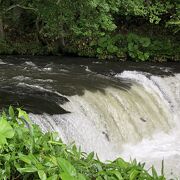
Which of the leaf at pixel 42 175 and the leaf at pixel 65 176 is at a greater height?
Answer: the leaf at pixel 65 176

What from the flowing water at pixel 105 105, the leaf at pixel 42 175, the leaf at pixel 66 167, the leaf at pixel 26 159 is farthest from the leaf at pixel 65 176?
the flowing water at pixel 105 105

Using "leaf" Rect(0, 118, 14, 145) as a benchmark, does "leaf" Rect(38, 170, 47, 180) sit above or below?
below

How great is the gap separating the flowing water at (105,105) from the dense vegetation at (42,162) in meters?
3.57

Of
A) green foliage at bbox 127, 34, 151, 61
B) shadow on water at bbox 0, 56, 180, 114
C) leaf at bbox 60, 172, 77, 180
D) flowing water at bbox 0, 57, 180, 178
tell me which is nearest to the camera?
leaf at bbox 60, 172, 77, 180

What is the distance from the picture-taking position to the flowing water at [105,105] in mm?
7434

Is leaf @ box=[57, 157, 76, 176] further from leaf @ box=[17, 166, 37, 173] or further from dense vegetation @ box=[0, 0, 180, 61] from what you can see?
dense vegetation @ box=[0, 0, 180, 61]

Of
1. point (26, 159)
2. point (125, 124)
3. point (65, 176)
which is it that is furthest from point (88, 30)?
point (65, 176)

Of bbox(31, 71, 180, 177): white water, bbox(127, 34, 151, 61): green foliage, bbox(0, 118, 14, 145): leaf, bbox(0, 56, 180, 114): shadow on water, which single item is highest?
bbox(0, 118, 14, 145): leaf

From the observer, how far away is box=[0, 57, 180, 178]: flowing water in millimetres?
7434

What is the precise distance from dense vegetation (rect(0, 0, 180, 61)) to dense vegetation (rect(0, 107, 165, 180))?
980cm

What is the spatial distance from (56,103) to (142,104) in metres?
2.46

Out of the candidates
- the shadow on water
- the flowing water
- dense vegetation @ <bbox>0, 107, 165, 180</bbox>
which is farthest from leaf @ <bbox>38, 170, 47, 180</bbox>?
the shadow on water

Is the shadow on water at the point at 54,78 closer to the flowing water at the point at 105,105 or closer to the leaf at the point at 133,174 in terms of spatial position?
the flowing water at the point at 105,105

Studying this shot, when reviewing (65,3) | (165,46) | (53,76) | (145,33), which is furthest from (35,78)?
(145,33)
